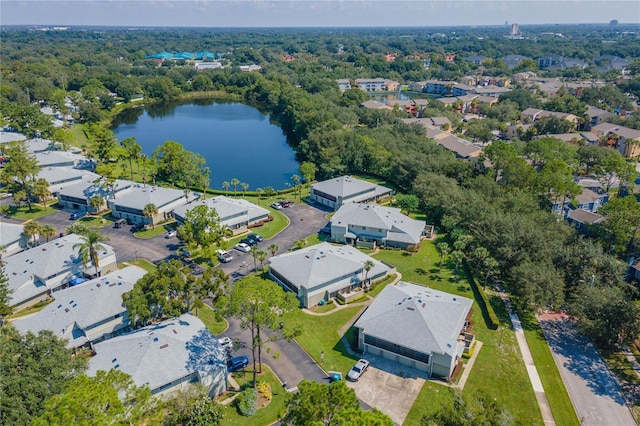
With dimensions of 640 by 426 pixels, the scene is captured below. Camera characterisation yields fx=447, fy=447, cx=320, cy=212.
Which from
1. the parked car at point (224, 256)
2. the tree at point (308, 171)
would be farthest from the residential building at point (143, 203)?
the tree at point (308, 171)

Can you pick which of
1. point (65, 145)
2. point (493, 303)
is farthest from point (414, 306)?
point (65, 145)

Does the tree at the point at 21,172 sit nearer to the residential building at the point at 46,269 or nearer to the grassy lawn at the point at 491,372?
the residential building at the point at 46,269

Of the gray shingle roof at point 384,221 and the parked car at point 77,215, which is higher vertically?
the gray shingle roof at point 384,221

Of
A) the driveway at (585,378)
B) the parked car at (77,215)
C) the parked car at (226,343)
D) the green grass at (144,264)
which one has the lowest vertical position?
the driveway at (585,378)

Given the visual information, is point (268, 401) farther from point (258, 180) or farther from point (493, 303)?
point (258, 180)

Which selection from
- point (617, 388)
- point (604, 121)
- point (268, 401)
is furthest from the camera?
point (604, 121)

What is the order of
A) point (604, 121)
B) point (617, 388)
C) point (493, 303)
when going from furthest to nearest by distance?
point (604, 121)
point (493, 303)
point (617, 388)

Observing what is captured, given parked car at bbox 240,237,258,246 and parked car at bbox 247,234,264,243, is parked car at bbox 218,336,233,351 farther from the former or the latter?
parked car at bbox 247,234,264,243
